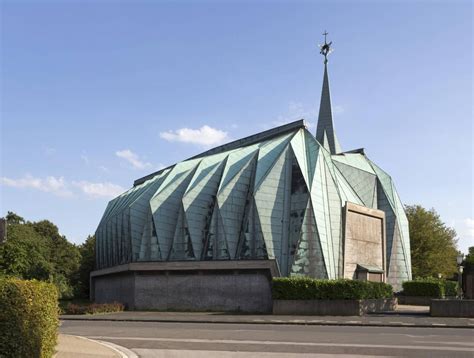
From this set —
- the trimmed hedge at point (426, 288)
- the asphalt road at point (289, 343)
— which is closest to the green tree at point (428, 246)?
the trimmed hedge at point (426, 288)

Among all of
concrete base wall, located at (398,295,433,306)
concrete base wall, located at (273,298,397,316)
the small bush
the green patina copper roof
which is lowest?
concrete base wall, located at (398,295,433,306)

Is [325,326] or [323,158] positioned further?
[323,158]

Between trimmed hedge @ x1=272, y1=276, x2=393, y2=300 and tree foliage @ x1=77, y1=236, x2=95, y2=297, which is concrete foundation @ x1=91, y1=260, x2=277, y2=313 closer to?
trimmed hedge @ x1=272, y1=276, x2=393, y2=300

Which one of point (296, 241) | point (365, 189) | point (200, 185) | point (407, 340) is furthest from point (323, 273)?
point (407, 340)

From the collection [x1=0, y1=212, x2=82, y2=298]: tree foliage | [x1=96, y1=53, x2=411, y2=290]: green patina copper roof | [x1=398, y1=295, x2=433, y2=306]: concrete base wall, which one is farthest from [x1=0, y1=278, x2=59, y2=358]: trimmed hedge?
[x1=398, y1=295, x2=433, y2=306]: concrete base wall

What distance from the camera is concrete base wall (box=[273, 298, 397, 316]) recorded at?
30266 mm

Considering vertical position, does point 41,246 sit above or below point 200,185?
below

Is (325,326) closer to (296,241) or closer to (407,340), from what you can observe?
(407,340)

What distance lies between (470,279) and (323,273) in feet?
36.2

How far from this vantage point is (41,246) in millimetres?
68625

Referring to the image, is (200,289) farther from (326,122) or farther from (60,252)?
(60,252)

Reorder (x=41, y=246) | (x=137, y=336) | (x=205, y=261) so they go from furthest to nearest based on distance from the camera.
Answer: (x=41, y=246), (x=205, y=261), (x=137, y=336)

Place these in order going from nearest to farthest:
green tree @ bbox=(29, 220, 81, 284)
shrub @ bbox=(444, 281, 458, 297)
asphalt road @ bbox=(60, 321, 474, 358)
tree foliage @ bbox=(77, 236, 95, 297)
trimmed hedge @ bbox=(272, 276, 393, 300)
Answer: asphalt road @ bbox=(60, 321, 474, 358), trimmed hedge @ bbox=(272, 276, 393, 300), shrub @ bbox=(444, 281, 458, 297), tree foliage @ bbox=(77, 236, 95, 297), green tree @ bbox=(29, 220, 81, 284)

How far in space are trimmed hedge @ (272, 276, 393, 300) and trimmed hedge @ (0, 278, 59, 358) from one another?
2223 cm
